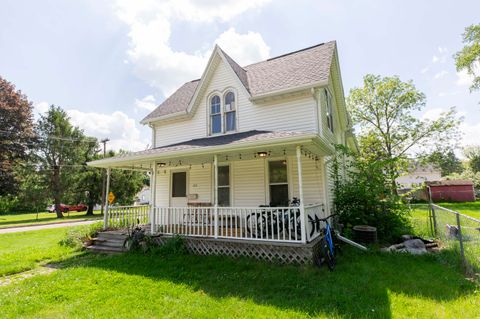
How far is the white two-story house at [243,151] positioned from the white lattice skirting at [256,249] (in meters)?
0.20

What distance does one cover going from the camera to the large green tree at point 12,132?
74.8ft

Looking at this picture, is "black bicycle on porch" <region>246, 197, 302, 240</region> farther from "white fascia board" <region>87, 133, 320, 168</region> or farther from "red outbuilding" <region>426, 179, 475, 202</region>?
"red outbuilding" <region>426, 179, 475, 202</region>

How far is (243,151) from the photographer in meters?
7.35

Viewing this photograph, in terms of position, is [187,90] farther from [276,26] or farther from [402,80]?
[402,80]

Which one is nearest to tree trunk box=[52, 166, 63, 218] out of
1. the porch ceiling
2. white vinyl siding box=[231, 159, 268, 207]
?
the porch ceiling

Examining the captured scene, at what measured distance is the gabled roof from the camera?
29.0 ft

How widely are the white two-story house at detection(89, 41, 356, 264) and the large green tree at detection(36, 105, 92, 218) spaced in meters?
20.9

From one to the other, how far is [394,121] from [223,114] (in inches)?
1037

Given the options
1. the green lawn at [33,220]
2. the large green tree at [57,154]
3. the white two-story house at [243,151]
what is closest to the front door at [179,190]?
the white two-story house at [243,151]

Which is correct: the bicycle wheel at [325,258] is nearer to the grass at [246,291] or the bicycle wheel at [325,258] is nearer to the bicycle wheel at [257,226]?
the grass at [246,291]

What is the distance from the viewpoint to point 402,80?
2838cm

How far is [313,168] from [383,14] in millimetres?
7997

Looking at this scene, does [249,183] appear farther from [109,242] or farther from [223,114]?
[109,242]

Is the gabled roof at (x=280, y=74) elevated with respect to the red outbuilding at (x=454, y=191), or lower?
elevated
